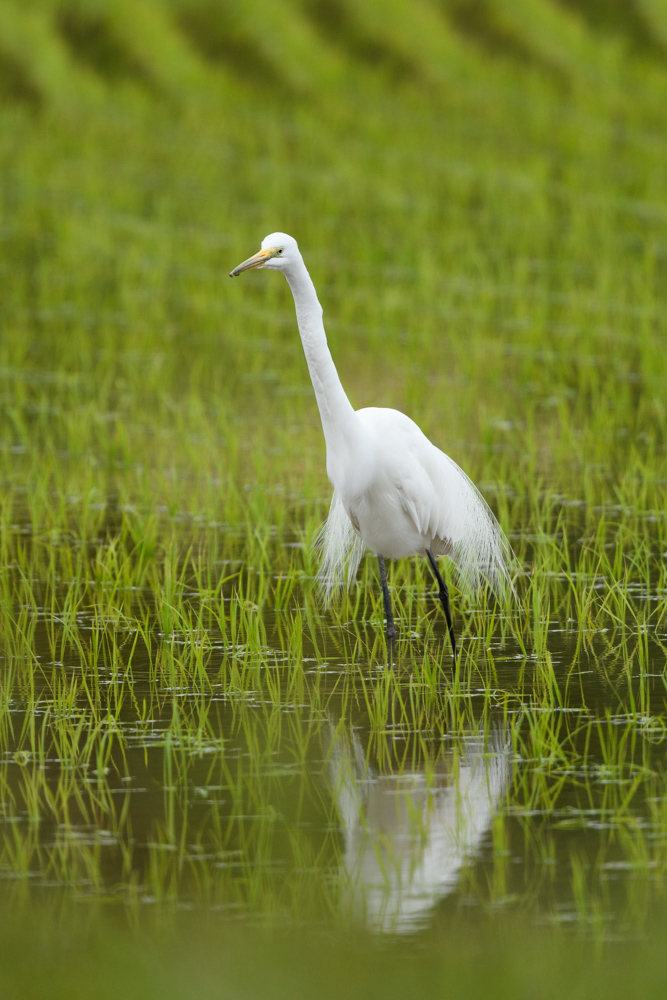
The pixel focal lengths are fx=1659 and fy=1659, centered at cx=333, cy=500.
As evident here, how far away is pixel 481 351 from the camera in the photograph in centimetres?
918

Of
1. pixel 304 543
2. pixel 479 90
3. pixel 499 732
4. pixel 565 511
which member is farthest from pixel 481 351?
pixel 479 90

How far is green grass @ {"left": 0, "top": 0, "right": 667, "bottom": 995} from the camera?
3.20m

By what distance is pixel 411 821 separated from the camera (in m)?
3.29

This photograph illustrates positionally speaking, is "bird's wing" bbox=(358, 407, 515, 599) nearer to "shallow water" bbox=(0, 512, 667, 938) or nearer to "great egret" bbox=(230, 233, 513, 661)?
"great egret" bbox=(230, 233, 513, 661)

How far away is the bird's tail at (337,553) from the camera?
16.2 ft

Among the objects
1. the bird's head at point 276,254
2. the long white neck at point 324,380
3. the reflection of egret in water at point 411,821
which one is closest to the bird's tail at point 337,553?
the long white neck at point 324,380

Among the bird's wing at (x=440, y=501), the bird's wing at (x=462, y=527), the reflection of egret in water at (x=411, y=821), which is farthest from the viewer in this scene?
the bird's wing at (x=462, y=527)

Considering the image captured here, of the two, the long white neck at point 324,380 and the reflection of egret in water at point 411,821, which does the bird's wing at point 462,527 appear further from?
the reflection of egret in water at point 411,821

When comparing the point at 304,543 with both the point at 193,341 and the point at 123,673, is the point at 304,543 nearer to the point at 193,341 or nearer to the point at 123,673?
the point at 123,673

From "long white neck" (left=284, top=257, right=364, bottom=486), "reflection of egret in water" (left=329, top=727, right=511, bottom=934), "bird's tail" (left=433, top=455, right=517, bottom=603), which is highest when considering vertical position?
"long white neck" (left=284, top=257, right=364, bottom=486)

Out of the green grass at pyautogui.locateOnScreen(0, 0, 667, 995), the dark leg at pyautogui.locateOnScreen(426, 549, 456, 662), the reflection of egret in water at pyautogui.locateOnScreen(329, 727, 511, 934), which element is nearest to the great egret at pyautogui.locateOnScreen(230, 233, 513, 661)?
the dark leg at pyautogui.locateOnScreen(426, 549, 456, 662)

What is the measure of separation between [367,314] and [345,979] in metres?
8.12

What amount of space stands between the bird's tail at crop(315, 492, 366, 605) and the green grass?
0.22 feet

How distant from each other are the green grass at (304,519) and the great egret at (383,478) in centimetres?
23
